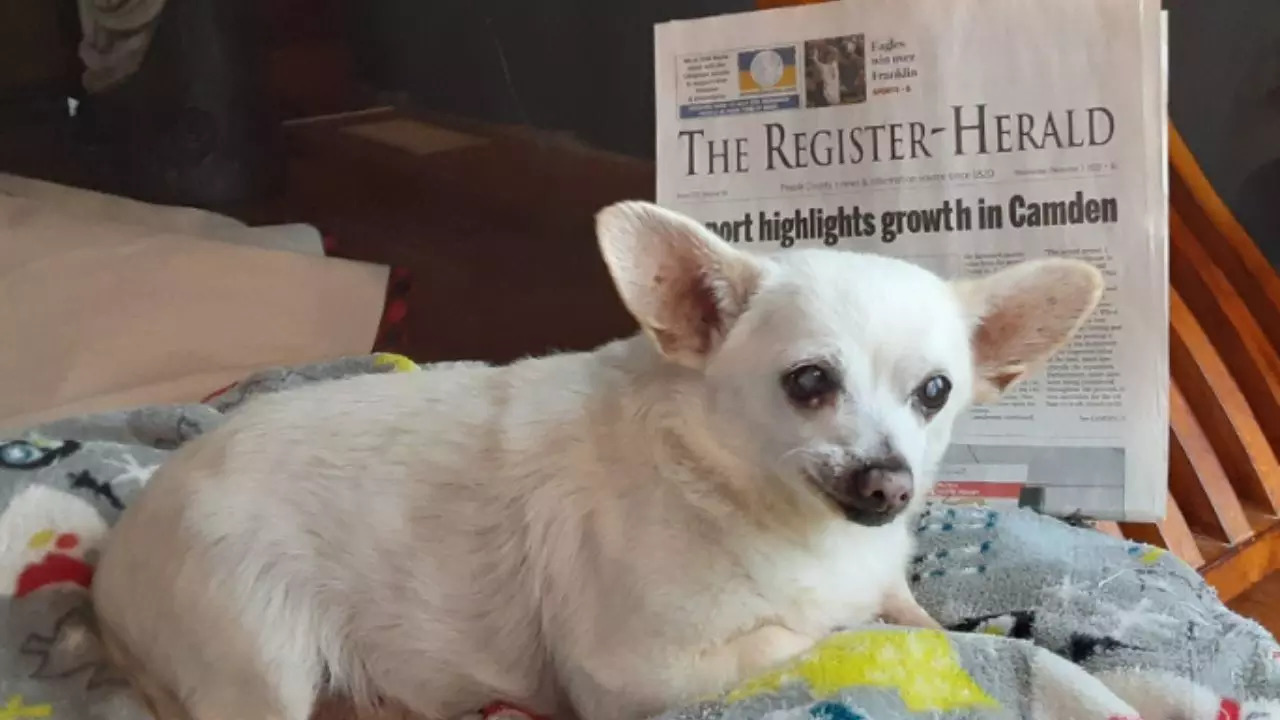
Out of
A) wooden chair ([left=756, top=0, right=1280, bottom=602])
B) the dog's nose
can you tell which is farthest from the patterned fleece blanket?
wooden chair ([left=756, top=0, right=1280, bottom=602])

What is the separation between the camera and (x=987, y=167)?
1.20 meters

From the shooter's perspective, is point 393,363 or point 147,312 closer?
point 393,363

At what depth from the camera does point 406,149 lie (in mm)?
1935

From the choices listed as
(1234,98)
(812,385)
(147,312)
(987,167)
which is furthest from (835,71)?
(147,312)

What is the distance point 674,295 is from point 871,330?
0.15 m

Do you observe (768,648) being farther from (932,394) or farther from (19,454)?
(19,454)

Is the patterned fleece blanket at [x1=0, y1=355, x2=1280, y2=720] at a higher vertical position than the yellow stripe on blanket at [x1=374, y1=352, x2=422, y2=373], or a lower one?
lower

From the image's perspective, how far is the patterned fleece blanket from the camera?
0.81 meters

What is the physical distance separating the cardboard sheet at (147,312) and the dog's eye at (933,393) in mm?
1068

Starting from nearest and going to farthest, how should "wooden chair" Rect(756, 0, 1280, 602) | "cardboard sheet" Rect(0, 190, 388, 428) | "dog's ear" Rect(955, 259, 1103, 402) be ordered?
"dog's ear" Rect(955, 259, 1103, 402)
"wooden chair" Rect(756, 0, 1280, 602)
"cardboard sheet" Rect(0, 190, 388, 428)

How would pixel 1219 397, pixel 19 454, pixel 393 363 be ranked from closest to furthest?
pixel 19 454 < pixel 1219 397 < pixel 393 363

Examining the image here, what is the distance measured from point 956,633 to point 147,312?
125 cm

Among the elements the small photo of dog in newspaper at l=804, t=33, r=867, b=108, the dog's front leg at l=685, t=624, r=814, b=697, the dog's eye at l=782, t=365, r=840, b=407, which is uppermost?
the small photo of dog in newspaper at l=804, t=33, r=867, b=108

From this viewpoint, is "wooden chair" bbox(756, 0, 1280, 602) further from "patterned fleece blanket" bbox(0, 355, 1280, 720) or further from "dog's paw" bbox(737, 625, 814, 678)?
"dog's paw" bbox(737, 625, 814, 678)
